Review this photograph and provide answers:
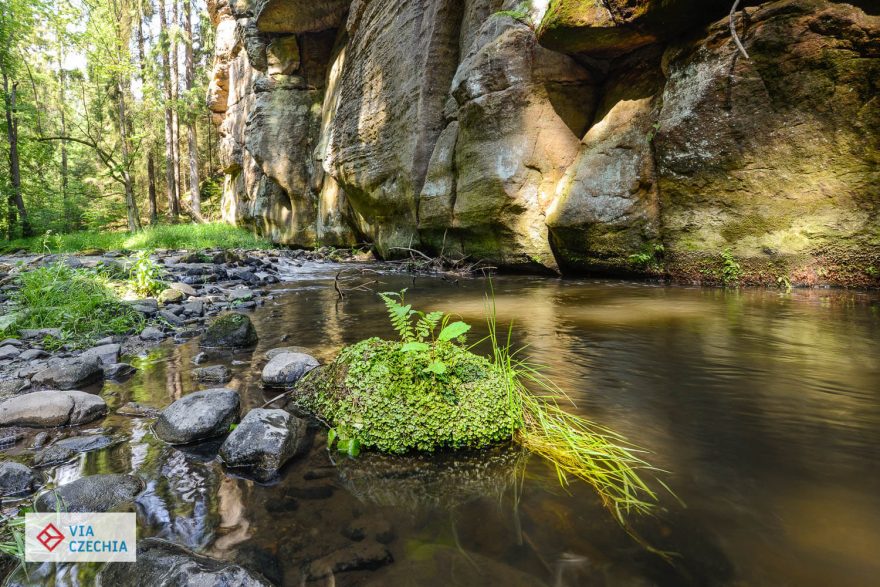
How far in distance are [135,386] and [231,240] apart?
17.4m

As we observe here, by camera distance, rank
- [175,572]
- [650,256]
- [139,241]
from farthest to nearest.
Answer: [139,241], [650,256], [175,572]

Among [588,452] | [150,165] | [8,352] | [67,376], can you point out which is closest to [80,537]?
[588,452]

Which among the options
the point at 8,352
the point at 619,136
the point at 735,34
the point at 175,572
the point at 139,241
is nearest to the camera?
the point at 175,572

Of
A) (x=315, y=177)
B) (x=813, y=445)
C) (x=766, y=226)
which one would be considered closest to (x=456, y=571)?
(x=813, y=445)

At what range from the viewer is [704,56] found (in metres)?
6.57

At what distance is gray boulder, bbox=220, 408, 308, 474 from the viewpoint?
82.1 inches

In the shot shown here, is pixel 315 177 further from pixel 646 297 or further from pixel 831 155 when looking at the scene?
pixel 831 155

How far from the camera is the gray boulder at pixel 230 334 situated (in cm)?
435

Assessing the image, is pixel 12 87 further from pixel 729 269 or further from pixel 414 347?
pixel 729 269

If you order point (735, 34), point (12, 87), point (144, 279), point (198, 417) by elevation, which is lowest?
point (198, 417)

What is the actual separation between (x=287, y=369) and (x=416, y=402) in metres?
1.40

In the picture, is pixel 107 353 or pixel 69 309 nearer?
pixel 107 353

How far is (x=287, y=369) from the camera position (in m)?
3.21

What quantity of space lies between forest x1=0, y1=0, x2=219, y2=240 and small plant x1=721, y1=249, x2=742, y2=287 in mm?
20281
